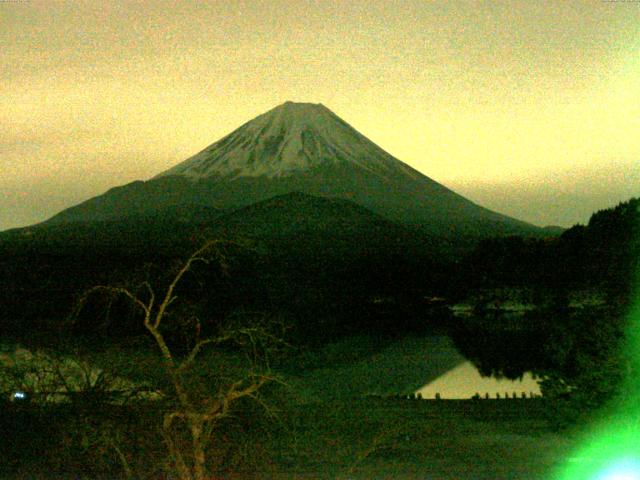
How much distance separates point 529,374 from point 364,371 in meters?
3.97

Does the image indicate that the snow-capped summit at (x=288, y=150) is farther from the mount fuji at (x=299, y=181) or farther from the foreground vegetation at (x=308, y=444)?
the foreground vegetation at (x=308, y=444)

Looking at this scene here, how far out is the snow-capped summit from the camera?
91562 millimetres

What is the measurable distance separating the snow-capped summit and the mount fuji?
0.35ft

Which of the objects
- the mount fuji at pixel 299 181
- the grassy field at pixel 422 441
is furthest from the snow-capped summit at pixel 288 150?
the grassy field at pixel 422 441

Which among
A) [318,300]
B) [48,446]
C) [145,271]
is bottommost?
[318,300]

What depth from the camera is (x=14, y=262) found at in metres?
39.4

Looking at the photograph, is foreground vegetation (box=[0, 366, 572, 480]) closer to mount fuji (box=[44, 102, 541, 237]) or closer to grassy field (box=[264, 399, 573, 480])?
grassy field (box=[264, 399, 573, 480])

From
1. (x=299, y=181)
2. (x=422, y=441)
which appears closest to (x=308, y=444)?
(x=422, y=441)

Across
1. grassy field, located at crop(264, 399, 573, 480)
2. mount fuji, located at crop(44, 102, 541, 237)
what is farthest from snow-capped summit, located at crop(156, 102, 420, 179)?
grassy field, located at crop(264, 399, 573, 480)

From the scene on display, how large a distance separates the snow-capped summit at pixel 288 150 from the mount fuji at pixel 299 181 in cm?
11

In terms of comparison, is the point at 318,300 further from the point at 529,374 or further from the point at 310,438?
the point at 310,438

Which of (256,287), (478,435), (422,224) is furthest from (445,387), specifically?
(422,224)

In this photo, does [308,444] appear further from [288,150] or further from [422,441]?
[288,150]

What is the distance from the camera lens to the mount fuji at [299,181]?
87.8 metres
